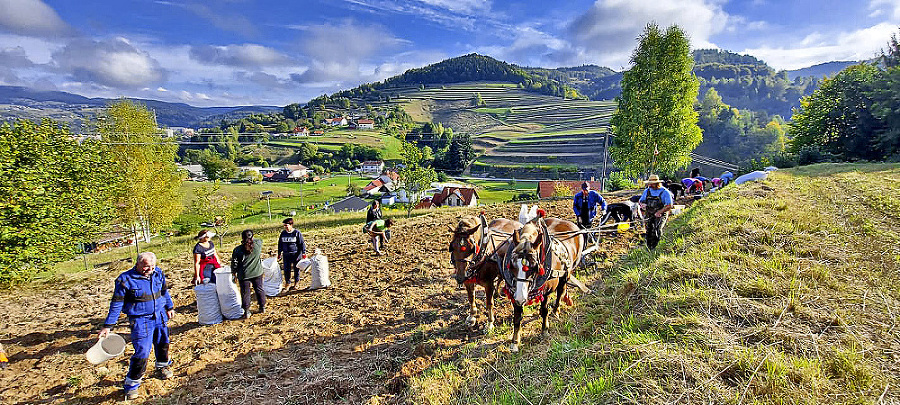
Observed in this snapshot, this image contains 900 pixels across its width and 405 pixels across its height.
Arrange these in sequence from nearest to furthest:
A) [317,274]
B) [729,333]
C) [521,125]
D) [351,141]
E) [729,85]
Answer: [729,333] < [317,274] < [351,141] < [521,125] < [729,85]

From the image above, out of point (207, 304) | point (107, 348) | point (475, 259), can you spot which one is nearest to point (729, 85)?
point (475, 259)

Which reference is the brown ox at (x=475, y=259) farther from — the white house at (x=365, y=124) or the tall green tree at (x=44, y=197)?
the white house at (x=365, y=124)

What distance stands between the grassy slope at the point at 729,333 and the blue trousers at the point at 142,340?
11.7ft

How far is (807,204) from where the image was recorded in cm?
794

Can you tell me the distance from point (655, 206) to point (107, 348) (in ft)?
31.0

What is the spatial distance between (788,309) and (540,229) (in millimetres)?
2598

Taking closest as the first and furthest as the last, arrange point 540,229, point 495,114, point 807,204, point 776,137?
point 540,229, point 807,204, point 776,137, point 495,114

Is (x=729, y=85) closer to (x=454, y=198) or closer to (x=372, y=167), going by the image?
(x=372, y=167)

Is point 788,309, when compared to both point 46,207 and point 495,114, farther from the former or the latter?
point 495,114

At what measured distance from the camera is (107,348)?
4332mm

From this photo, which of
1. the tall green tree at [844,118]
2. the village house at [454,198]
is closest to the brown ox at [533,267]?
the tall green tree at [844,118]

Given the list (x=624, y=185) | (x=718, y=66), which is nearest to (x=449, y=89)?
(x=718, y=66)

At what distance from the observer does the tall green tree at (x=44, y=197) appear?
28.9 ft

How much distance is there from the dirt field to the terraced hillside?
56.2 m
